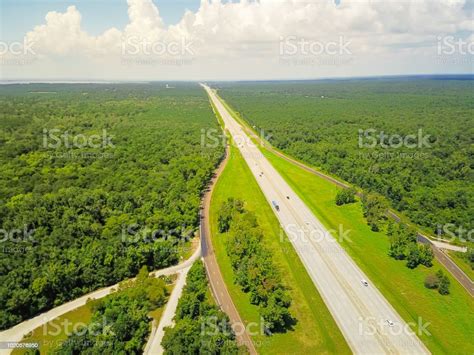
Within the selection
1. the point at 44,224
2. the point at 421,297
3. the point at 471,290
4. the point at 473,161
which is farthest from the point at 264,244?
the point at 473,161

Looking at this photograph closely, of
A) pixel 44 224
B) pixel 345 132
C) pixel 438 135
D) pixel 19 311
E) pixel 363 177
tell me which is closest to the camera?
pixel 19 311

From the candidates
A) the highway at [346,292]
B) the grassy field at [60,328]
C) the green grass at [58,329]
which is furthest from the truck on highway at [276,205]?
the green grass at [58,329]

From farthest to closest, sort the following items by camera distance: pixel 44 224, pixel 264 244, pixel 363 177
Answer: pixel 363 177, pixel 264 244, pixel 44 224

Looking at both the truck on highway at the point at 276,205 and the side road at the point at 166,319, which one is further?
the truck on highway at the point at 276,205

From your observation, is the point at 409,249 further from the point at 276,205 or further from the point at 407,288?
the point at 276,205

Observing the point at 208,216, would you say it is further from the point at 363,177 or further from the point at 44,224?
the point at 363,177

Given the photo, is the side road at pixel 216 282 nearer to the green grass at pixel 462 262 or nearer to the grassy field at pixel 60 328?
the grassy field at pixel 60 328
